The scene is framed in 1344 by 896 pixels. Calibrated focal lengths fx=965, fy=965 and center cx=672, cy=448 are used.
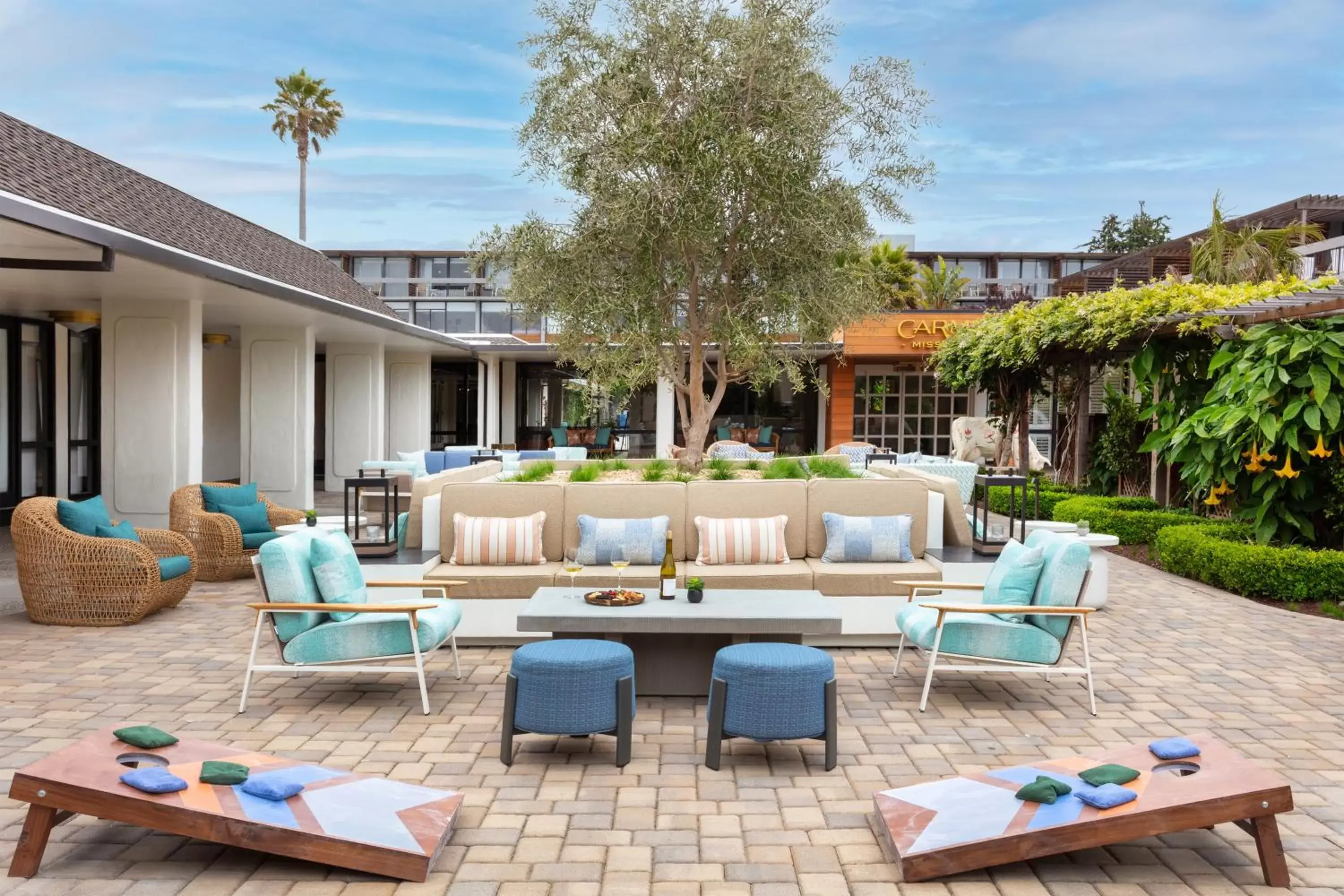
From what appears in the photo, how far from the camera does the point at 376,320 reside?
12.9 metres

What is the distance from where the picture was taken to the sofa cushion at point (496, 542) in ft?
21.1

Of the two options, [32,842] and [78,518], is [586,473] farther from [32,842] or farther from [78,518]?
[32,842]

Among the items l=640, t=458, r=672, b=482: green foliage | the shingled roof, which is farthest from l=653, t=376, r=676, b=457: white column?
l=640, t=458, r=672, b=482: green foliage

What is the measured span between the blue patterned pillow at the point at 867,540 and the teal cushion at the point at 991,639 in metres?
1.45

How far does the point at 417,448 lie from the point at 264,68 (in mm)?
17295

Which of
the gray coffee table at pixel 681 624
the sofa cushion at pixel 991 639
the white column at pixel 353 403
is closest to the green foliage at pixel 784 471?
the gray coffee table at pixel 681 624

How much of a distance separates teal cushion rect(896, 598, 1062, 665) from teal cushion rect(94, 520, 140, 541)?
547cm

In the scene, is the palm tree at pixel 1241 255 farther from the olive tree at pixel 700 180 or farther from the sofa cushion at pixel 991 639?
the sofa cushion at pixel 991 639

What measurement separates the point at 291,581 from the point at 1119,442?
10709mm

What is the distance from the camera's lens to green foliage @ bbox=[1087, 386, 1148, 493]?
39.8 ft

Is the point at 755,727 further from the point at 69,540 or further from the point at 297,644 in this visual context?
the point at 69,540

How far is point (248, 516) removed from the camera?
859 cm

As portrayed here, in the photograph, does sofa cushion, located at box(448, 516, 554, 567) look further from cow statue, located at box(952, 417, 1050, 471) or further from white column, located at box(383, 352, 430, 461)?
white column, located at box(383, 352, 430, 461)

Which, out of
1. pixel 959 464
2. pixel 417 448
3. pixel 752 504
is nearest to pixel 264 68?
pixel 417 448
